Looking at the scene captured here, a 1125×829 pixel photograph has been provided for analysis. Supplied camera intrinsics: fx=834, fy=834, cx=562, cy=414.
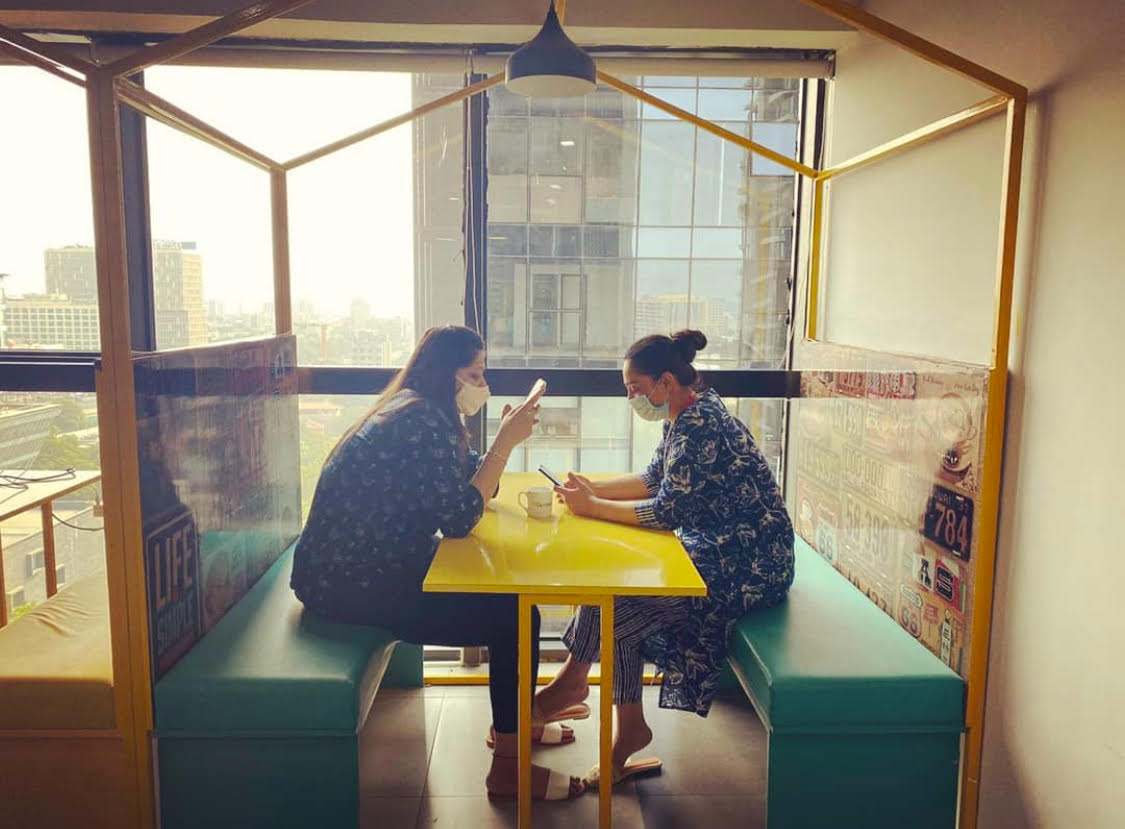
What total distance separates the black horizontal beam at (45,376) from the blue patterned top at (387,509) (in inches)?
49.5

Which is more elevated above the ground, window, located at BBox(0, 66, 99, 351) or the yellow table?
window, located at BBox(0, 66, 99, 351)

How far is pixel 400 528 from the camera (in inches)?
83.9

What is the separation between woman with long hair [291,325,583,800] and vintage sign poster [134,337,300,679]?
0.82ft

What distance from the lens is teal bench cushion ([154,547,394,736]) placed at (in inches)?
73.3

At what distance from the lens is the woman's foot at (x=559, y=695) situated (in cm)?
262

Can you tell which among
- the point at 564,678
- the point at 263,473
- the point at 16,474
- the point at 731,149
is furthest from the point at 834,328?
the point at 16,474

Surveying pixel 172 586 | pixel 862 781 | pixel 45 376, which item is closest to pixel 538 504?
pixel 172 586

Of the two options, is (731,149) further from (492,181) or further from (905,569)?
(905,569)

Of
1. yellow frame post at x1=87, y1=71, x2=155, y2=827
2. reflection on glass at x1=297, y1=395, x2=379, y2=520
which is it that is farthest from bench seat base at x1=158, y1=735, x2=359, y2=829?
reflection on glass at x1=297, y1=395, x2=379, y2=520

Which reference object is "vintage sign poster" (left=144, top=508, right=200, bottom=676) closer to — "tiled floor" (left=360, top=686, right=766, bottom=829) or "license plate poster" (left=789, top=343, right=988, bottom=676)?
"tiled floor" (left=360, top=686, right=766, bottom=829)

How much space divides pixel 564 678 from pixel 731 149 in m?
2.04

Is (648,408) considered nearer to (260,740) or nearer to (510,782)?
(510,782)

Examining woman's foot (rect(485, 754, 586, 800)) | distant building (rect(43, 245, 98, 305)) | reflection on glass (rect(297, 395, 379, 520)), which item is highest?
distant building (rect(43, 245, 98, 305))

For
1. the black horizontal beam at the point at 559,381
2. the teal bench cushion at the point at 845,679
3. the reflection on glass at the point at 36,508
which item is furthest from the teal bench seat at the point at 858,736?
the reflection on glass at the point at 36,508
